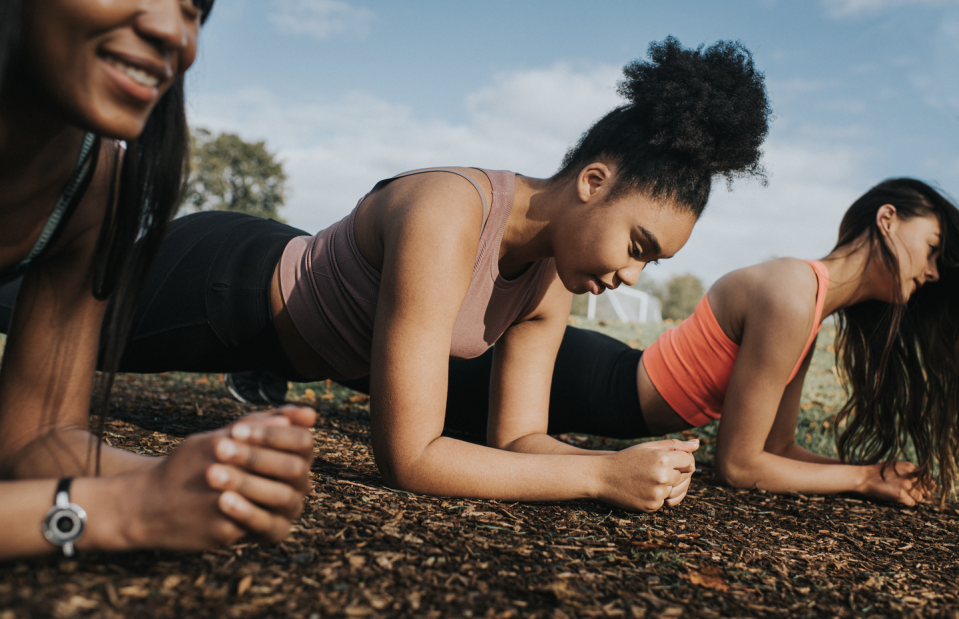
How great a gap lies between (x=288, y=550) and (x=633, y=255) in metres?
1.62

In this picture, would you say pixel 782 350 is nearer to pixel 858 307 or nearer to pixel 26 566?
pixel 858 307

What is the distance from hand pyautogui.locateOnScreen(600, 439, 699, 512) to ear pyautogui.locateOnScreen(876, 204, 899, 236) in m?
2.00

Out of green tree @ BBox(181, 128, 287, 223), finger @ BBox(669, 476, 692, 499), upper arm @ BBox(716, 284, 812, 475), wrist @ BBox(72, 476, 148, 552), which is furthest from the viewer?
green tree @ BBox(181, 128, 287, 223)

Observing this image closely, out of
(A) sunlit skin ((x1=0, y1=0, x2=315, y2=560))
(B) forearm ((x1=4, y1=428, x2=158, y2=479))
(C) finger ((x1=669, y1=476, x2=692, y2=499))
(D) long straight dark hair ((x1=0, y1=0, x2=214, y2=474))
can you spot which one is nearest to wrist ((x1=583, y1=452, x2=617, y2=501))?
(C) finger ((x1=669, y1=476, x2=692, y2=499))

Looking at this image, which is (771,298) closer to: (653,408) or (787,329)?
(787,329)

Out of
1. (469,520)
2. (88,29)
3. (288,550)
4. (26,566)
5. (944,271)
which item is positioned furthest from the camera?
(944,271)

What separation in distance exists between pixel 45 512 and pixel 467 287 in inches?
54.8

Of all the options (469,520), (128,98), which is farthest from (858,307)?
(128,98)

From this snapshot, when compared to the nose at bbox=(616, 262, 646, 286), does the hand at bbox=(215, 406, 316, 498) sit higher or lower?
lower

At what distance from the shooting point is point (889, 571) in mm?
2223

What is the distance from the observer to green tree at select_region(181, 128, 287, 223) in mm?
33469

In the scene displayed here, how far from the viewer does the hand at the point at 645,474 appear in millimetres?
2240

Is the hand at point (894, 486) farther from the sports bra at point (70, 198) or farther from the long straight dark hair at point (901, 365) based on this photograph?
the sports bra at point (70, 198)

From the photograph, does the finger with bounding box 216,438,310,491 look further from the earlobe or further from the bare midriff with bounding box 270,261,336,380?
the earlobe
